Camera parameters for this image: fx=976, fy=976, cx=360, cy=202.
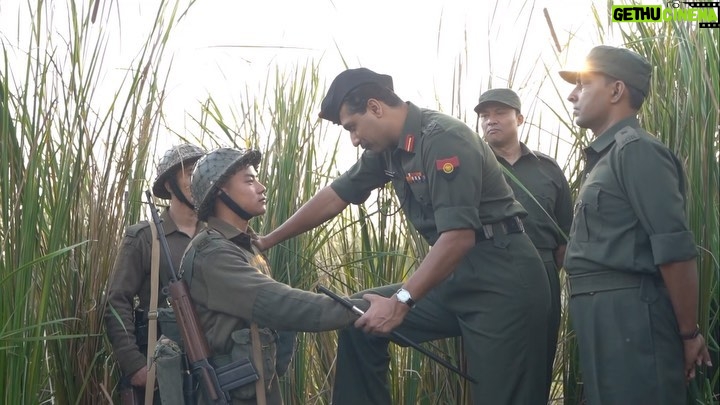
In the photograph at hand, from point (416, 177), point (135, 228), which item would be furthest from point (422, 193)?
point (135, 228)

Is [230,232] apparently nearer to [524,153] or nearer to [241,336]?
[241,336]

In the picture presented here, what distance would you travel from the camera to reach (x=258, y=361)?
11.2 feet

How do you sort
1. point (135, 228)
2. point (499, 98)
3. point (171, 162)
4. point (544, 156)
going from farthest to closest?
point (544, 156), point (499, 98), point (171, 162), point (135, 228)

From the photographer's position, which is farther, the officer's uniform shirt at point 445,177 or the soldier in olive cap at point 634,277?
the officer's uniform shirt at point 445,177

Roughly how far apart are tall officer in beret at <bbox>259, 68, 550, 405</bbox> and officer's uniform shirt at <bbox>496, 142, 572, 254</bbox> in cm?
66

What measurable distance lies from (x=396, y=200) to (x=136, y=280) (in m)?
1.33

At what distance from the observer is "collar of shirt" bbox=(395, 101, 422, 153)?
12.9 feet

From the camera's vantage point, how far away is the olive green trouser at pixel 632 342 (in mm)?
3213

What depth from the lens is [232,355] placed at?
343 centimetres

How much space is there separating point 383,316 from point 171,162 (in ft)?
4.51

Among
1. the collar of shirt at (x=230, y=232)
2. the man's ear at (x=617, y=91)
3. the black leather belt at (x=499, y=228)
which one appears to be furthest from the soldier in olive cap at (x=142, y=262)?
the man's ear at (x=617, y=91)

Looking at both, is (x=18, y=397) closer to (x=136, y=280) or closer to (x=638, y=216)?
(x=136, y=280)

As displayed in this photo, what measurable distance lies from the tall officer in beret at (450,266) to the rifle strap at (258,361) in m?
0.39

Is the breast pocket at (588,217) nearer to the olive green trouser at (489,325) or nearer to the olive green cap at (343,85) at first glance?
the olive green trouser at (489,325)
